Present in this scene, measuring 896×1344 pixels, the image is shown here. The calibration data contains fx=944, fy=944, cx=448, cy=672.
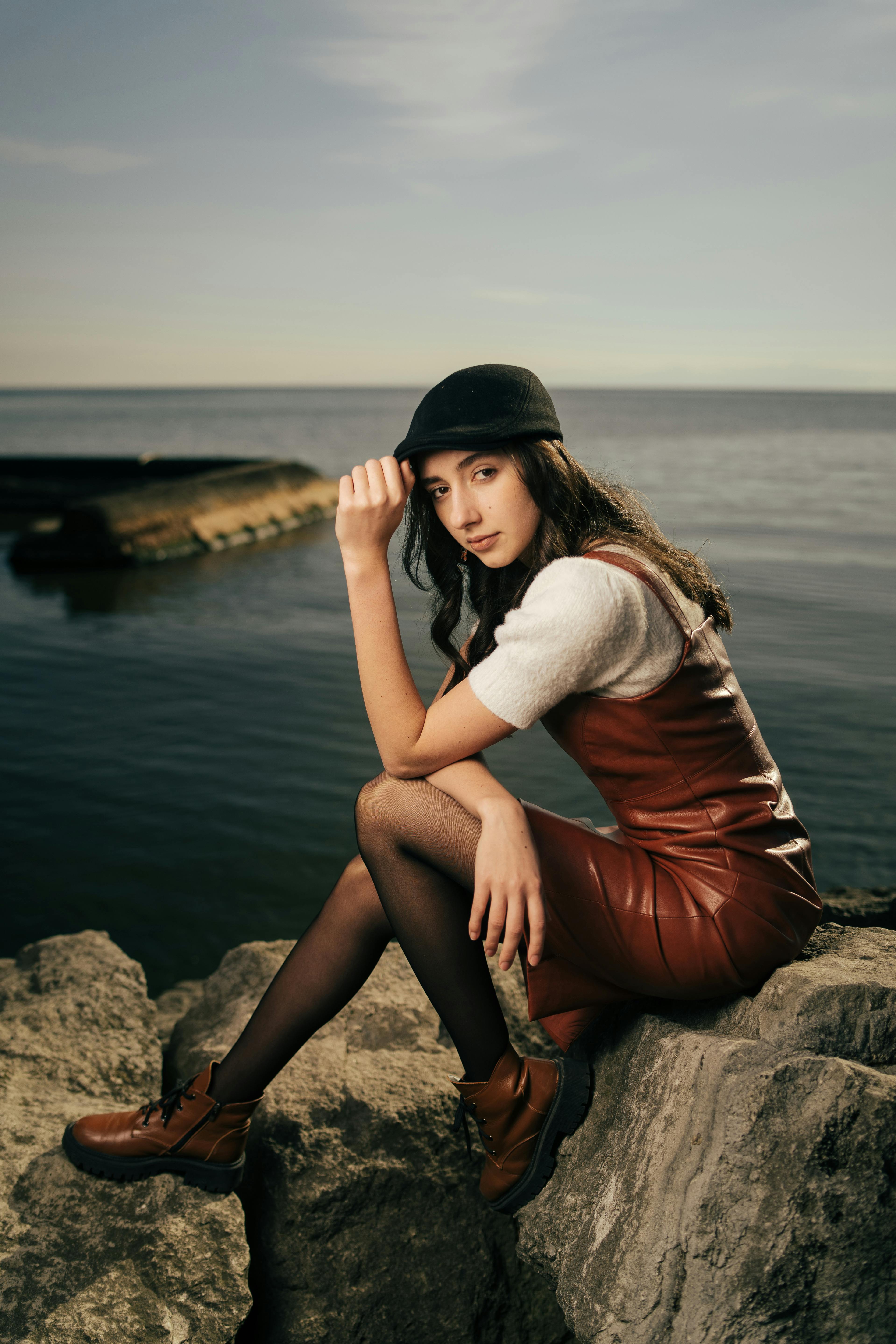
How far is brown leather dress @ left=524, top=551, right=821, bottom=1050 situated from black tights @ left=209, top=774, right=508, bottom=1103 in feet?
0.61

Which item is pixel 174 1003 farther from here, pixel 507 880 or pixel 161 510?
pixel 161 510

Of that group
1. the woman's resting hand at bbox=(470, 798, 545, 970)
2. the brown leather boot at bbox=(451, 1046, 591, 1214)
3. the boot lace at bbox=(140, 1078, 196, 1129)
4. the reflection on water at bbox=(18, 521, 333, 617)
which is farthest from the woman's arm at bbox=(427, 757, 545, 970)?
the reflection on water at bbox=(18, 521, 333, 617)

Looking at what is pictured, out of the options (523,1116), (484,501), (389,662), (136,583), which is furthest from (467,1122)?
(136,583)

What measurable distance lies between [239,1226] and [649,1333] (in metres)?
0.91

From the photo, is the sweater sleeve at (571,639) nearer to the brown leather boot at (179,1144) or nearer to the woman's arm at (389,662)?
the woman's arm at (389,662)

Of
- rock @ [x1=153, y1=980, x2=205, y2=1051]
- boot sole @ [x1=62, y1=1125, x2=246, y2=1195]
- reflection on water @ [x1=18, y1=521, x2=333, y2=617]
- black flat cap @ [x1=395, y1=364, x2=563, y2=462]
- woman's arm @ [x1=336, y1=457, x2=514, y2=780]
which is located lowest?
rock @ [x1=153, y1=980, x2=205, y2=1051]

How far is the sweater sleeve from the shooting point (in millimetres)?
1725

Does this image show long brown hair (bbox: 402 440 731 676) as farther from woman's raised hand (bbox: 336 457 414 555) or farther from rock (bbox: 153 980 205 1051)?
rock (bbox: 153 980 205 1051)

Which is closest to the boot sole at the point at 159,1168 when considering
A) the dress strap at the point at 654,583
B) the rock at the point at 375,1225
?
the rock at the point at 375,1225

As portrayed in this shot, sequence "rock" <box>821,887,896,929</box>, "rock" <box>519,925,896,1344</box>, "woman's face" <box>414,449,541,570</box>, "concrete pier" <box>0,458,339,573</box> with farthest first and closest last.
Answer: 1. "concrete pier" <box>0,458,339,573</box>
2. "rock" <box>821,887,896,929</box>
3. "woman's face" <box>414,449,541,570</box>
4. "rock" <box>519,925,896,1344</box>

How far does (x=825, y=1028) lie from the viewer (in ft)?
5.27

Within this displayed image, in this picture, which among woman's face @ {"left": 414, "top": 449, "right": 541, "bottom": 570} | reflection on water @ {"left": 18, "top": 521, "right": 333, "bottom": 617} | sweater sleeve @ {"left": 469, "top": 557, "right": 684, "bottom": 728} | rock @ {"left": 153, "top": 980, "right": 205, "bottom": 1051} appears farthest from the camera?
reflection on water @ {"left": 18, "top": 521, "right": 333, "bottom": 617}

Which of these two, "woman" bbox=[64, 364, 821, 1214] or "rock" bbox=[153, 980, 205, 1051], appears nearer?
"woman" bbox=[64, 364, 821, 1214]

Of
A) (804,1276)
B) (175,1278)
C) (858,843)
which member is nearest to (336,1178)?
(175,1278)
